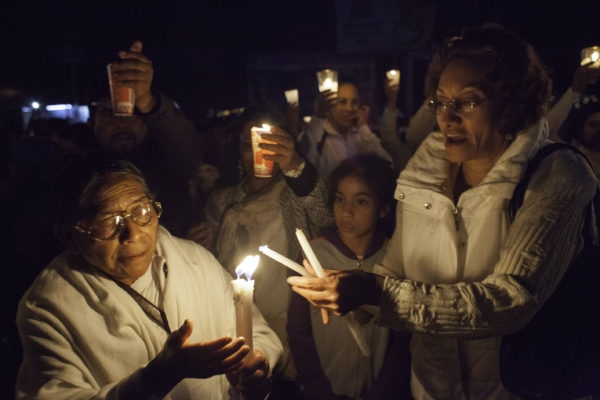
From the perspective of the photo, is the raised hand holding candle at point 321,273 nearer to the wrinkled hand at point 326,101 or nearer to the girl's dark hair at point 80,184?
the girl's dark hair at point 80,184

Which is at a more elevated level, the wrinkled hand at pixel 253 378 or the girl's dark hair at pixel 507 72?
the girl's dark hair at pixel 507 72

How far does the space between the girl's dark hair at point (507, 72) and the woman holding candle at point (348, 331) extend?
1345 mm

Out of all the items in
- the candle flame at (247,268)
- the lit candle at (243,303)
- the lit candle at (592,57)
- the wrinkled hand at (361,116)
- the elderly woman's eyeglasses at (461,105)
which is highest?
the lit candle at (592,57)

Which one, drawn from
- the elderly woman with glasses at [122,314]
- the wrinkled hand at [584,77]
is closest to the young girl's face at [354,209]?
the elderly woman with glasses at [122,314]

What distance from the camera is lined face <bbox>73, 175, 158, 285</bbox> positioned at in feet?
6.29

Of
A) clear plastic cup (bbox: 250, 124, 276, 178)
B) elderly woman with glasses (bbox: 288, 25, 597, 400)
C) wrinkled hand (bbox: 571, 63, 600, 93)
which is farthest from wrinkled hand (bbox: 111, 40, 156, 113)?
wrinkled hand (bbox: 571, 63, 600, 93)

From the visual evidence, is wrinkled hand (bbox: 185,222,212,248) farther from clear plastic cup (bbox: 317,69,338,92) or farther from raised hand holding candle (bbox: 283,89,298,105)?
clear plastic cup (bbox: 317,69,338,92)

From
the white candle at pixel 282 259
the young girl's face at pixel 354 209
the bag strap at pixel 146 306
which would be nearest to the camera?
the white candle at pixel 282 259

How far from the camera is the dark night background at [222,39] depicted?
15.0m

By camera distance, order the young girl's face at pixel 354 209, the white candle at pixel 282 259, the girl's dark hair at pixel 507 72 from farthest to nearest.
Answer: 1. the young girl's face at pixel 354 209
2. the girl's dark hair at pixel 507 72
3. the white candle at pixel 282 259

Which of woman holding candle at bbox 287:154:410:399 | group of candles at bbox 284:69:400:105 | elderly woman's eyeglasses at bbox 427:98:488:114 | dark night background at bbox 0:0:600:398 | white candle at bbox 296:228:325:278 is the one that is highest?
dark night background at bbox 0:0:600:398

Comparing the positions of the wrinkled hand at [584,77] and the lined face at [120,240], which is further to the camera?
the wrinkled hand at [584,77]

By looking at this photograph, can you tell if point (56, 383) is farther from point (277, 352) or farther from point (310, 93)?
point (310, 93)

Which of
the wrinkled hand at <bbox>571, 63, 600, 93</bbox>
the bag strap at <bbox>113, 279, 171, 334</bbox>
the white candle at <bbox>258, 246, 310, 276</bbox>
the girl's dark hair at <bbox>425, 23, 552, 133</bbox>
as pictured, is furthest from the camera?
the wrinkled hand at <bbox>571, 63, 600, 93</bbox>
